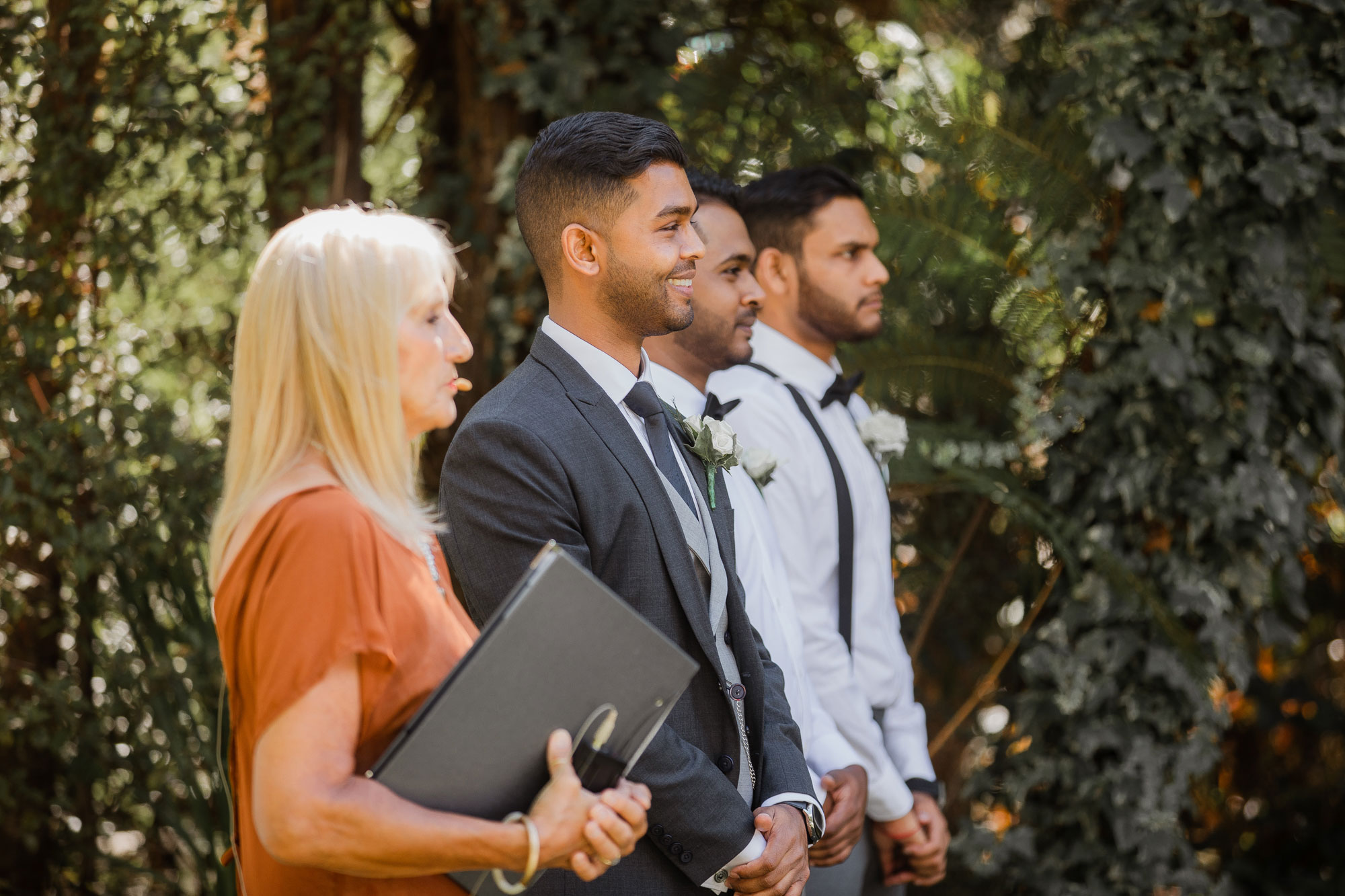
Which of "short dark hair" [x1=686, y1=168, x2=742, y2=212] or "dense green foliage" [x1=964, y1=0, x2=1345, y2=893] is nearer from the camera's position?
"short dark hair" [x1=686, y1=168, x2=742, y2=212]

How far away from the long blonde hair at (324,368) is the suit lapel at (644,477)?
497mm

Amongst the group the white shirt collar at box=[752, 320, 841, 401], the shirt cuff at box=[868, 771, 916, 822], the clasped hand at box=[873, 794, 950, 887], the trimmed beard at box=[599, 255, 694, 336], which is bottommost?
the clasped hand at box=[873, 794, 950, 887]

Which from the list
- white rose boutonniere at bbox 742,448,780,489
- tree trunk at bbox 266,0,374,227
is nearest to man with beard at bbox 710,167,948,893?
white rose boutonniere at bbox 742,448,780,489

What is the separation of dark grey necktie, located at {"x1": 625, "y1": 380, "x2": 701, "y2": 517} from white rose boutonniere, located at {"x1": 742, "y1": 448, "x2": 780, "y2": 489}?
41 cm

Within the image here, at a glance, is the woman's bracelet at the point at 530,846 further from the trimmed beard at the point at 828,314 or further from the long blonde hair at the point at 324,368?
the trimmed beard at the point at 828,314

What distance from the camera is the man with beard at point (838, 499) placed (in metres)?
2.46

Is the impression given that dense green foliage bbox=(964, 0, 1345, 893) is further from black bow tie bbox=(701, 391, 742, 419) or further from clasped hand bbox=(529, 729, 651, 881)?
clasped hand bbox=(529, 729, 651, 881)

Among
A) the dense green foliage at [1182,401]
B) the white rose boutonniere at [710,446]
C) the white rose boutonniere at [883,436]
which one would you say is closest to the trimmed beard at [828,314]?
the white rose boutonniere at [883,436]

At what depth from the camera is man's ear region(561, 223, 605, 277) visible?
1.93 metres

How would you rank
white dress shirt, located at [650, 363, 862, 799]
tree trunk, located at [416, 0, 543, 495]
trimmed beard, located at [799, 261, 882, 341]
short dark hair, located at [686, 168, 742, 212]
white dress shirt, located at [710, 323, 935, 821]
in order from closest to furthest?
white dress shirt, located at [650, 363, 862, 799]
white dress shirt, located at [710, 323, 935, 821]
short dark hair, located at [686, 168, 742, 212]
trimmed beard, located at [799, 261, 882, 341]
tree trunk, located at [416, 0, 543, 495]

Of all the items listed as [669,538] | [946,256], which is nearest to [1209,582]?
[946,256]

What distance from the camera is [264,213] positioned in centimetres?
362

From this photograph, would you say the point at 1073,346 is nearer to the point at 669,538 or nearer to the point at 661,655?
the point at 669,538

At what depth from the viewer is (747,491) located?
7.61 feet
